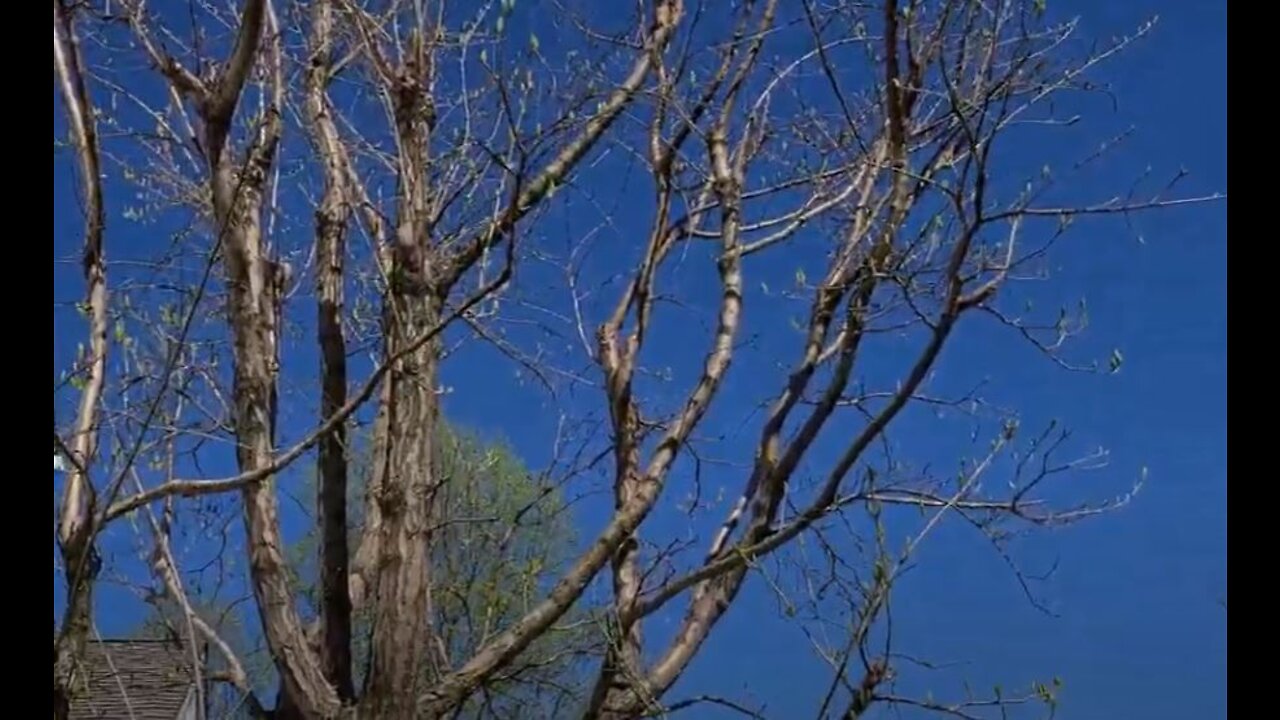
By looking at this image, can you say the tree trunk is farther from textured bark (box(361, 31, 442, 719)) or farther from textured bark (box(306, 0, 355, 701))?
textured bark (box(306, 0, 355, 701))

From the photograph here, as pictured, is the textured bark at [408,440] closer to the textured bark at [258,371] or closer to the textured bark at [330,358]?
the textured bark at [330,358]

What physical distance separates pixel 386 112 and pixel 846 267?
1813 millimetres

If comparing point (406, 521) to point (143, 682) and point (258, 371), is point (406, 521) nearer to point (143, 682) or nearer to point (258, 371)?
point (258, 371)

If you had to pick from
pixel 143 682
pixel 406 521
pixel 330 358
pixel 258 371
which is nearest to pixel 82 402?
pixel 258 371

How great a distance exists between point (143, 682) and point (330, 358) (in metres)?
2.41

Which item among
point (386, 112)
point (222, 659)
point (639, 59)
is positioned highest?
point (639, 59)

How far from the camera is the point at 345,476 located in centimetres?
518

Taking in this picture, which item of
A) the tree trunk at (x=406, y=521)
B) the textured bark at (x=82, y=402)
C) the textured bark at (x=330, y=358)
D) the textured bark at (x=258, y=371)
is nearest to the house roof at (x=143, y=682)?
the textured bark at (x=258, y=371)

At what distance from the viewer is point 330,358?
5.33 meters

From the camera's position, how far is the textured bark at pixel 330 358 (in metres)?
5.05

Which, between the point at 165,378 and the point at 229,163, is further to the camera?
the point at 229,163
